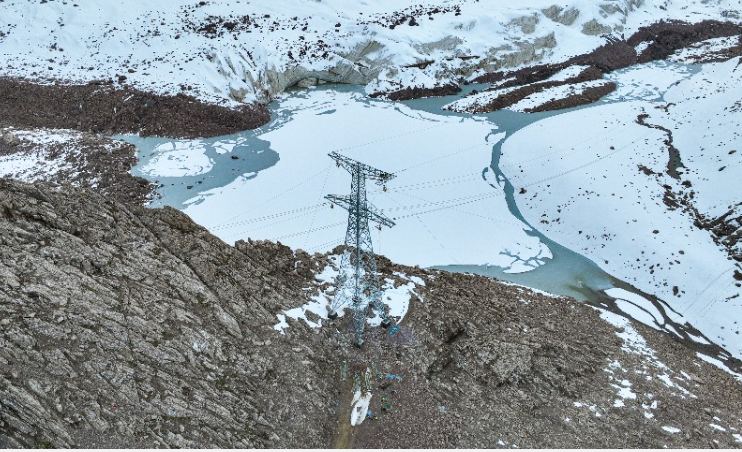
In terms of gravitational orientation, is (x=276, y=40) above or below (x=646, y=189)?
above

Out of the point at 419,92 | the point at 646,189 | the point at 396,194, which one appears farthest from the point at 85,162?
the point at 646,189

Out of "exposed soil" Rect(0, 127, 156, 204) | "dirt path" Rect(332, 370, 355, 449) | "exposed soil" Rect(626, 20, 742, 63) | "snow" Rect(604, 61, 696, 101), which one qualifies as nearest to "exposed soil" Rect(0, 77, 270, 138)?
"exposed soil" Rect(0, 127, 156, 204)

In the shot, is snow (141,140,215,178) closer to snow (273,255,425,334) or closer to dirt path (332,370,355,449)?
snow (273,255,425,334)

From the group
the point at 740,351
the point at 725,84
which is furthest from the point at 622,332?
the point at 725,84

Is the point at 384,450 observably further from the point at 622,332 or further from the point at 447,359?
the point at 622,332

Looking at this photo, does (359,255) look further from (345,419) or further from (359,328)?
(345,419)

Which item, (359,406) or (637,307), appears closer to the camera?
(359,406)
